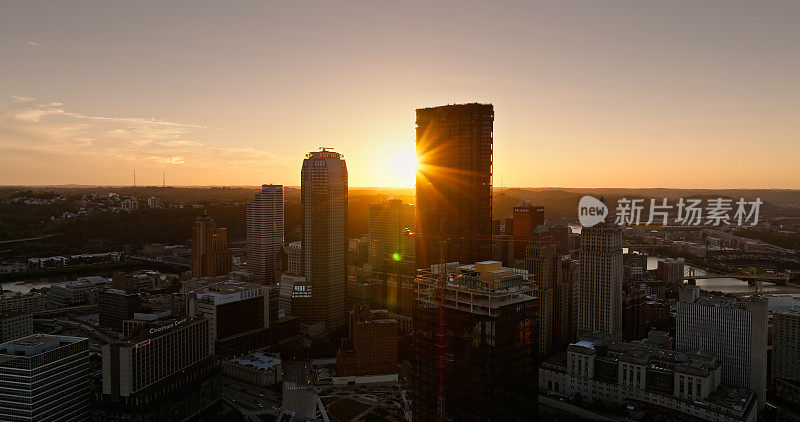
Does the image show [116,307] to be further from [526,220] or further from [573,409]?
[526,220]

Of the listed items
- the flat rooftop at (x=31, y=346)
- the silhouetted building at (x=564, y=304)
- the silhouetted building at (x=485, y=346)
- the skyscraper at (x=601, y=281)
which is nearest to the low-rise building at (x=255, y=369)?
the flat rooftop at (x=31, y=346)

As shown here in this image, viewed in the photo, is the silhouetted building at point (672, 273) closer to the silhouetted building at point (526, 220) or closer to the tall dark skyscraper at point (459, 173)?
the silhouetted building at point (526, 220)

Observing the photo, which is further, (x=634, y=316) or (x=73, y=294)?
(x=73, y=294)

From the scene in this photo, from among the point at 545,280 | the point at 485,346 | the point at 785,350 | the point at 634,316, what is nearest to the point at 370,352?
the point at 545,280

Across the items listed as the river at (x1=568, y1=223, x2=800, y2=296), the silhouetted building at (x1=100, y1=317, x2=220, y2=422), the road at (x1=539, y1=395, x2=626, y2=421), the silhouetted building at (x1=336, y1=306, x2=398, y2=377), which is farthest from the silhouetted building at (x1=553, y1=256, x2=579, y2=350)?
the silhouetted building at (x1=100, y1=317, x2=220, y2=422)

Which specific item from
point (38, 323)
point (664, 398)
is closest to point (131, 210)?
Result: point (38, 323)

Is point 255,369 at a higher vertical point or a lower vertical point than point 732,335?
lower

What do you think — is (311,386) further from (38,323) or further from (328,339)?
(38,323)
